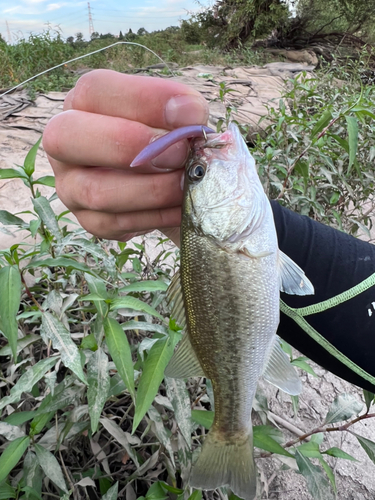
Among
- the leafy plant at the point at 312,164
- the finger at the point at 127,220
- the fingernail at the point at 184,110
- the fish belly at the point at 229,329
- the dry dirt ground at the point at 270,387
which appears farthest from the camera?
the leafy plant at the point at 312,164

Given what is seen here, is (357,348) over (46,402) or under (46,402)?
over

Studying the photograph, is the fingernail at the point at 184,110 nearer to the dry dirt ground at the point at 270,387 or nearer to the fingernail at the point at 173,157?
the fingernail at the point at 173,157

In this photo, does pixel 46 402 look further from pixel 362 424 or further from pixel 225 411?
pixel 362 424

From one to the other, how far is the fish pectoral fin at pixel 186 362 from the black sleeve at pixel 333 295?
374 millimetres

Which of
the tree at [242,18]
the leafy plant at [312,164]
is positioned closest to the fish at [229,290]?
the leafy plant at [312,164]

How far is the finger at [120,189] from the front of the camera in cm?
112

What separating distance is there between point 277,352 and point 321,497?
0.57m

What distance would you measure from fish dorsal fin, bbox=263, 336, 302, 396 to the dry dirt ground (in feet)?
2.55

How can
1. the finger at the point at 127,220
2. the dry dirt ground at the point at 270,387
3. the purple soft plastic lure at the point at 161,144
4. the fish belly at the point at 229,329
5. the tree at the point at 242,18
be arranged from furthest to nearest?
1. the tree at the point at 242,18
2. the dry dirt ground at the point at 270,387
3. the finger at the point at 127,220
4. the fish belly at the point at 229,329
5. the purple soft plastic lure at the point at 161,144

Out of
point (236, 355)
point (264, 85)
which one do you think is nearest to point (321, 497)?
point (236, 355)

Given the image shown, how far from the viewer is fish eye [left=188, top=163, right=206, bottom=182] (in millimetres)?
1090

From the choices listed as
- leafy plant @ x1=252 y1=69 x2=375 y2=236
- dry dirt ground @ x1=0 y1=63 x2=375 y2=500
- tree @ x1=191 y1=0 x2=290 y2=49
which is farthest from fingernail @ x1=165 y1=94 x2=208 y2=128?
tree @ x1=191 y1=0 x2=290 y2=49

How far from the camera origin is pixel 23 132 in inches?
200

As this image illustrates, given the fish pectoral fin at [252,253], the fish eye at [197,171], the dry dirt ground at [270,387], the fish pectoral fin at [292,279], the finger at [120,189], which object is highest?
the fish eye at [197,171]
